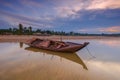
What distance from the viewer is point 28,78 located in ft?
25.2

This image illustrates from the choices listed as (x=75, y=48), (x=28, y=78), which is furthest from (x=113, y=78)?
(x=75, y=48)

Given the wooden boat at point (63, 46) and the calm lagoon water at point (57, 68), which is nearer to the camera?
the calm lagoon water at point (57, 68)

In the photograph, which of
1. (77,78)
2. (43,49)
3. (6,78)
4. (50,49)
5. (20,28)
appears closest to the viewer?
(6,78)

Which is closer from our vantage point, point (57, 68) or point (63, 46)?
point (57, 68)

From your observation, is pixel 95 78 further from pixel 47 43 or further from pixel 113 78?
pixel 47 43

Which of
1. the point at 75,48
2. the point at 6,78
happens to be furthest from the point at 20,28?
the point at 6,78

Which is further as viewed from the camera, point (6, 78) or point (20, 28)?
point (20, 28)

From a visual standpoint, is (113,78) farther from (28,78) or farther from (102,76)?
(28,78)

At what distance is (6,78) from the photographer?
7527 mm

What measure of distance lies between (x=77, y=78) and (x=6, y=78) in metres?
3.38

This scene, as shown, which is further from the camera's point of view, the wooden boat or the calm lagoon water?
the wooden boat

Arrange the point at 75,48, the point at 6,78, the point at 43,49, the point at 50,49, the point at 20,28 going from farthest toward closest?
the point at 20,28
the point at 43,49
the point at 50,49
the point at 75,48
the point at 6,78

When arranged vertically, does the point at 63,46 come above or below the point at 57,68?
above

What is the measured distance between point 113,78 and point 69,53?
9746mm
